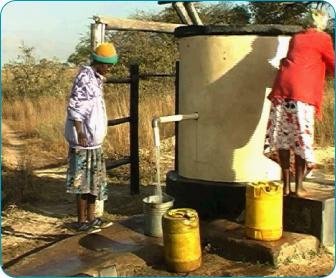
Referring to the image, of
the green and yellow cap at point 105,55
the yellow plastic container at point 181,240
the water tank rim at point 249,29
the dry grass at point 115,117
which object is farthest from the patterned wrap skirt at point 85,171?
the dry grass at point 115,117

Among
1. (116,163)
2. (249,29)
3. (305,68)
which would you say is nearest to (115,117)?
(116,163)

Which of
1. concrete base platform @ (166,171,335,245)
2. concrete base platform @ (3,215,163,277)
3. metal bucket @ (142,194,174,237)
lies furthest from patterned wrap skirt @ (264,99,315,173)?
concrete base platform @ (3,215,163,277)

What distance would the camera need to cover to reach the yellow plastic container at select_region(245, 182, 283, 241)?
160 inches

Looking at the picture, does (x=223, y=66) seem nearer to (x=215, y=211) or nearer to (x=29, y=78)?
(x=215, y=211)

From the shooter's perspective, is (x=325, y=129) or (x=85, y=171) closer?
(x=85, y=171)

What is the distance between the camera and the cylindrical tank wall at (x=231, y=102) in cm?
462

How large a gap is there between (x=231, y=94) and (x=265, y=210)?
1.05 meters

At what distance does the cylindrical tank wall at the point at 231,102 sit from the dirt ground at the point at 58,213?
0.82m

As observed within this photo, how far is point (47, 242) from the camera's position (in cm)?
495

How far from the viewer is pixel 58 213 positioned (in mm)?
5926

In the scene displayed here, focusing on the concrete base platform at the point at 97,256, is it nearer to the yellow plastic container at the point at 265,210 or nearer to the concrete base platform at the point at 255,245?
the concrete base platform at the point at 255,245

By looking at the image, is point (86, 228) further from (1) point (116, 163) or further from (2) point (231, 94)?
(2) point (231, 94)

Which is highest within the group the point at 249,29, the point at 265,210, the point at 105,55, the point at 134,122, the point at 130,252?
the point at 249,29

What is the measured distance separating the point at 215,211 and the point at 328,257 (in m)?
1.00
